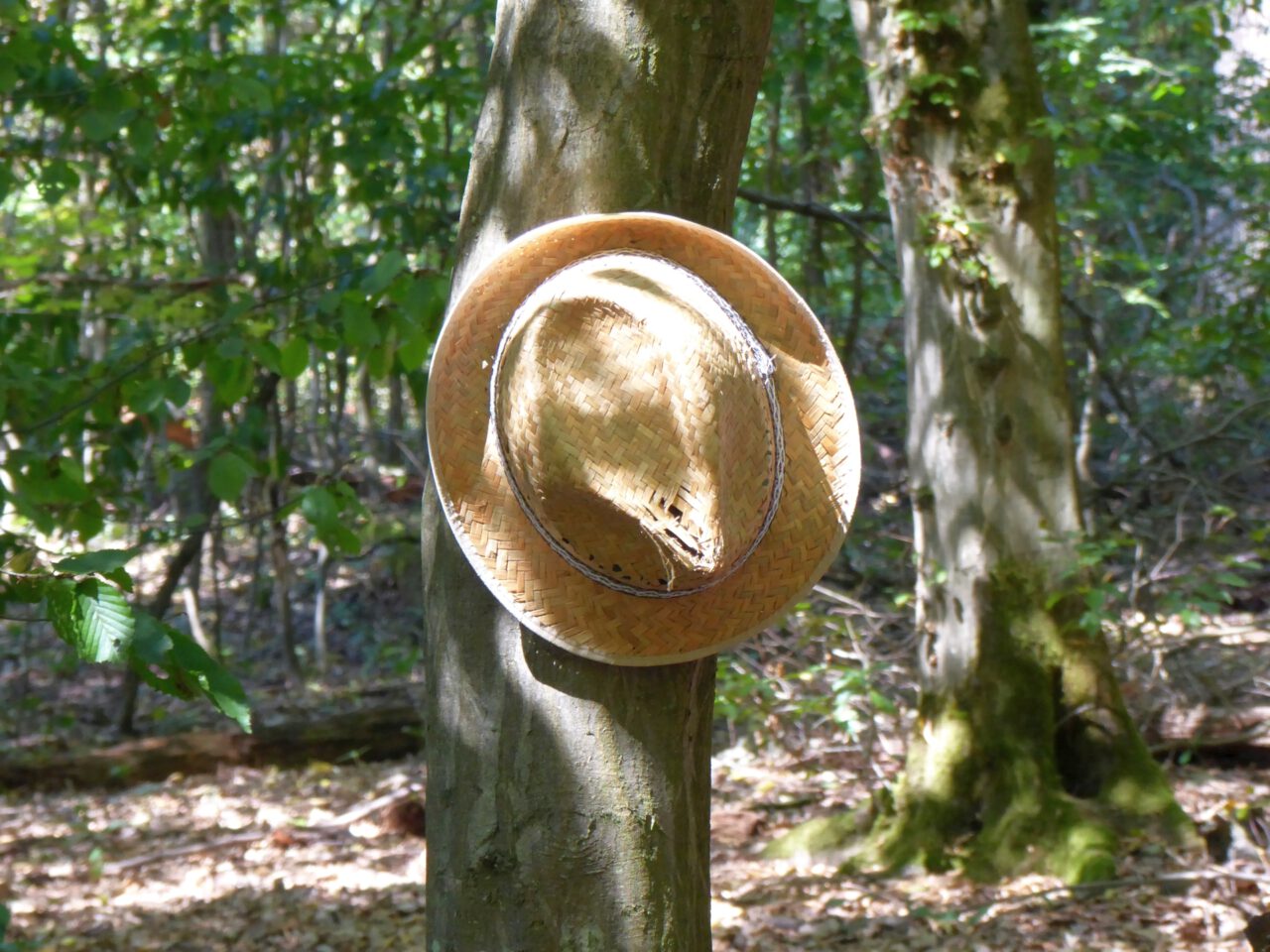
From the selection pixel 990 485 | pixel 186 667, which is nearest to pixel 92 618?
pixel 186 667

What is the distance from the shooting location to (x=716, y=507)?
6.31 feet

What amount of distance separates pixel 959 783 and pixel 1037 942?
35.5 inches

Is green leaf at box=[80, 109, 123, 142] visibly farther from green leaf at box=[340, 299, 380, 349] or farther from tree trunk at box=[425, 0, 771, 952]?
tree trunk at box=[425, 0, 771, 952]

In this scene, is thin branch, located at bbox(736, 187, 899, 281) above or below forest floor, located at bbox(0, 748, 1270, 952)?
above

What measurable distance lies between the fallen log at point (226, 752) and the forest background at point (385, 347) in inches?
39.8

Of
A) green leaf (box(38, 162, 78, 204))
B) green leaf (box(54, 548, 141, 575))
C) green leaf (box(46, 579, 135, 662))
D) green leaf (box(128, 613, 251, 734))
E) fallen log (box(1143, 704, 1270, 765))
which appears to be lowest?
fallen log (box(1143, 704, 1270, 765))

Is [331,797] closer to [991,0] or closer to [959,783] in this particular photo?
[959,783]

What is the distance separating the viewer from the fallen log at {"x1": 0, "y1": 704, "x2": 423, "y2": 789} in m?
7.56

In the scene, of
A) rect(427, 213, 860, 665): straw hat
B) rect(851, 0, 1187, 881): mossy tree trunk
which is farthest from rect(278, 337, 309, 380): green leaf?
rect(851, 0, 1187, 881): mossy tree trunk

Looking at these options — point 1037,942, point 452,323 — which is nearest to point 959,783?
point 1037,942

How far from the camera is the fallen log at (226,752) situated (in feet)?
24.8

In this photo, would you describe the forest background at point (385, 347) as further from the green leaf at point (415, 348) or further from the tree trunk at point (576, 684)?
the tree trunk at point (576, 684)

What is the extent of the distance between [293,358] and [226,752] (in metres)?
4.63

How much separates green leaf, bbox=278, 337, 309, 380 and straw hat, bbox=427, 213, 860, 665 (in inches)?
70.2
